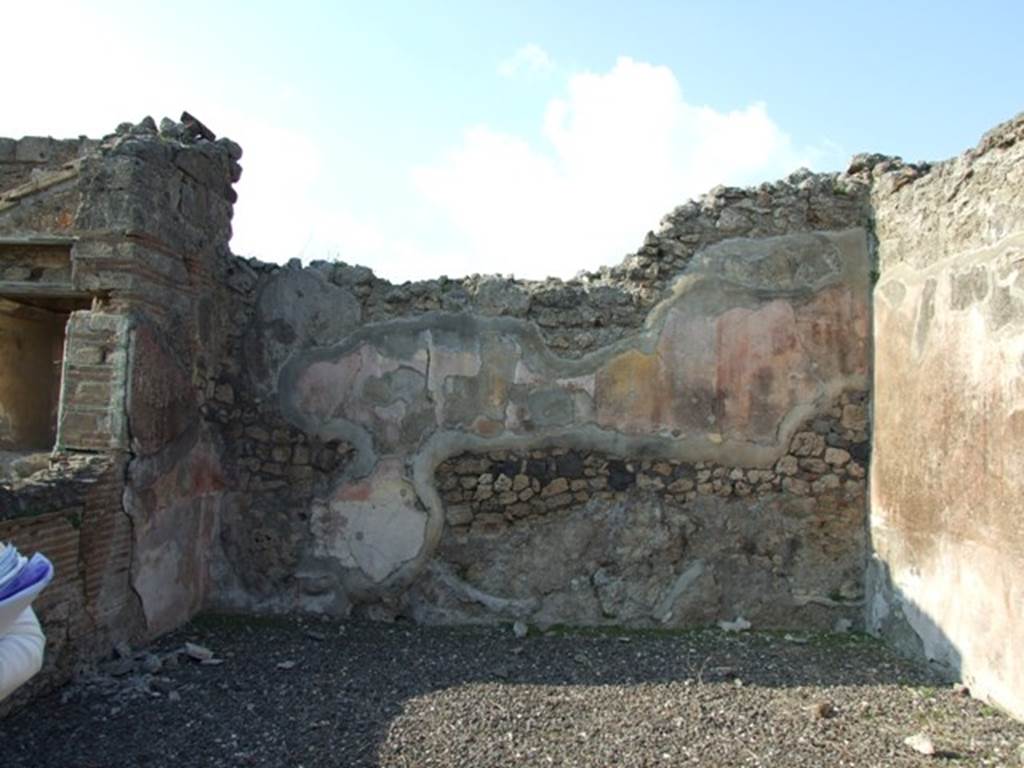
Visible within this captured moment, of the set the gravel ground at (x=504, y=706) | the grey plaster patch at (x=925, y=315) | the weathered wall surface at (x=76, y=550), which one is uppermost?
the grey plaster patch at (x=925, y=315)

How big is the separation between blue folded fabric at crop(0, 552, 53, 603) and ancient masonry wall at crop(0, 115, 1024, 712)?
2516mm

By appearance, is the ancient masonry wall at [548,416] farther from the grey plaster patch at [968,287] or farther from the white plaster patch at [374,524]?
the grey plaster patch at [968,287]

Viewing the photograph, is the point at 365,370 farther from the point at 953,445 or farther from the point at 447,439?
the point at 953,445

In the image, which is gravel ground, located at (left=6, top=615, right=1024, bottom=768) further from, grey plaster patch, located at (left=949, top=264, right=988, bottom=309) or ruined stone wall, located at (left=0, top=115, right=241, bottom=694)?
grey plaster patch, located at (left=949, top=264, right=988, bottom=309)

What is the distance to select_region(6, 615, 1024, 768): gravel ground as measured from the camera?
3.05m

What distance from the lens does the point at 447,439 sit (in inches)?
194

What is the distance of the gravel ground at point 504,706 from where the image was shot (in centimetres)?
305

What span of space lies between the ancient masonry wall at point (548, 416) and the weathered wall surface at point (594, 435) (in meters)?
0.01

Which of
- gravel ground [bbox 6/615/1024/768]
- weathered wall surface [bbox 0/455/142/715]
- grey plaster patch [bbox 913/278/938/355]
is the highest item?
grey plaster patch [bbox 913/278/938/355]

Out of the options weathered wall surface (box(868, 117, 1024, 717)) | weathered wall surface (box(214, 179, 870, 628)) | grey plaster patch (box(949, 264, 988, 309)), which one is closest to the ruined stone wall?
weathered wall surface (box(214, 179, 870, 628))

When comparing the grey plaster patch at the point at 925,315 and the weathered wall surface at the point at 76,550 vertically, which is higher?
the grey plaster patch at the point at 925,315

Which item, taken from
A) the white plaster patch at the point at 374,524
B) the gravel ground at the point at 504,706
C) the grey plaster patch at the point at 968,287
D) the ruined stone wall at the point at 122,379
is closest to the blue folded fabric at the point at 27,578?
the gravel ground at the point at 504,706

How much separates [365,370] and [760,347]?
2.31 metres

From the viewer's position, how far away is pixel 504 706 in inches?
139
